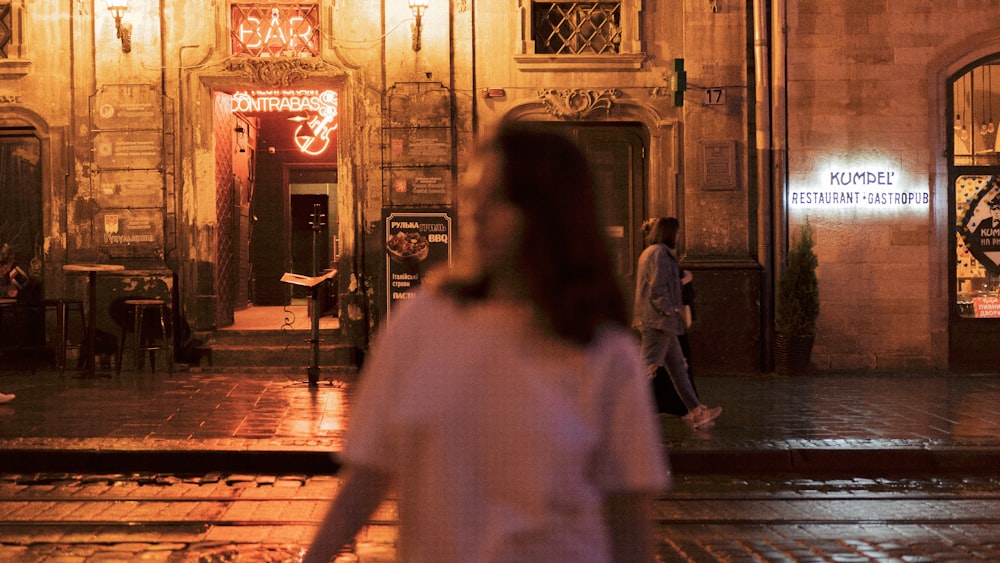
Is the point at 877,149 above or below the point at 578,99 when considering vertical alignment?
below

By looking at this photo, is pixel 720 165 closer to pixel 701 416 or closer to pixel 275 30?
pixel 701 416

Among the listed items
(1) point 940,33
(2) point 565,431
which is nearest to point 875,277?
(1) point 940,33

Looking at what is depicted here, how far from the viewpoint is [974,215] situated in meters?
12.5

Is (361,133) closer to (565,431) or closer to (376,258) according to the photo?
(376,258)

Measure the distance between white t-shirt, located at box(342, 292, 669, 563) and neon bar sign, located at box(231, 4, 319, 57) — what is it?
11504 millimetres

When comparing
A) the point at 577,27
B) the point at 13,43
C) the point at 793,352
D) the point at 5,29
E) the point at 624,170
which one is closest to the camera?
the point at 793,352

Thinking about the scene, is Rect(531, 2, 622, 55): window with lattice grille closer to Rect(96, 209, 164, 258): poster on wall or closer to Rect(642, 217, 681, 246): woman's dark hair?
Rect(642, 217, 681, 246): woman's dark hair

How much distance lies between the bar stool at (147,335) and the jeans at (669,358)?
21.3ft

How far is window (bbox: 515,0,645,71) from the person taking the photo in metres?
12.4

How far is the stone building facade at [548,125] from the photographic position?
12234mm

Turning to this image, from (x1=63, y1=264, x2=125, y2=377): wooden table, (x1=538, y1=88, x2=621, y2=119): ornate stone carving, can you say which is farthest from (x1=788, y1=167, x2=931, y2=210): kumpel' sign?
(x1=63, y1=264, x2=125, y2=377): wooden table

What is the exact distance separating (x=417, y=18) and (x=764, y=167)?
15.6 feet

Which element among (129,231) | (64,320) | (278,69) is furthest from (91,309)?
(278,69)

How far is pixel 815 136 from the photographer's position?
1235 cm
